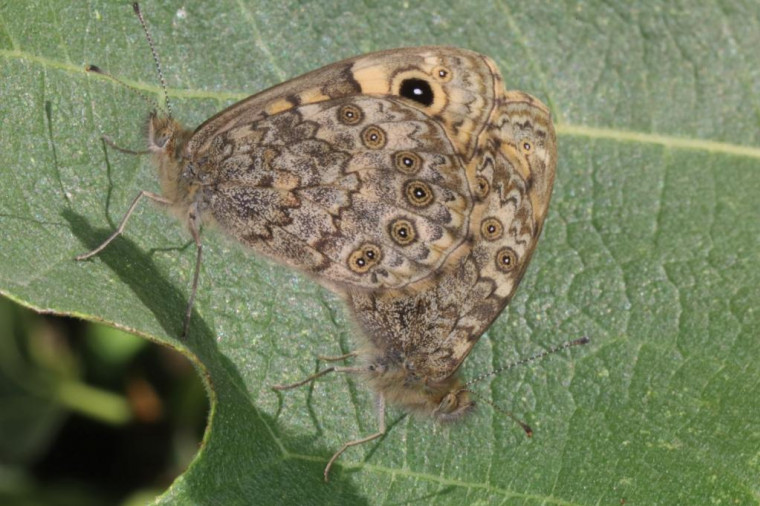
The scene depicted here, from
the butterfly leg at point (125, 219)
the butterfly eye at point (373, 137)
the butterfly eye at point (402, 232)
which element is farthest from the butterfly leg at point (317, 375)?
the butterfly eye at point (373, 137)

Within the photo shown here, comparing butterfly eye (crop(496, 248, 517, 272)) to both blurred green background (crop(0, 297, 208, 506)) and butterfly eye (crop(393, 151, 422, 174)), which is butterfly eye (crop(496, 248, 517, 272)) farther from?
blurred green background (crop(0, 297, 208, 506))

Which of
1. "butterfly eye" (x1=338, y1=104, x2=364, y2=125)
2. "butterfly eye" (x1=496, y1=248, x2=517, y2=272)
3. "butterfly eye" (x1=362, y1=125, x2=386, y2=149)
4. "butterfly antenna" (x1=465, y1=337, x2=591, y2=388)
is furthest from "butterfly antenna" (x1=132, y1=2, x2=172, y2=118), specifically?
"butterfly antenna" (x1=465, y1=337, x2=591, y2=388)

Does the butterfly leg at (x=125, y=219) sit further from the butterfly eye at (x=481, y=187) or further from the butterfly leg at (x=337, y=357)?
the butterfly eye at (x=481, y=187)

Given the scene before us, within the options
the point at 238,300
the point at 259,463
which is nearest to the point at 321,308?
the point at 238,300

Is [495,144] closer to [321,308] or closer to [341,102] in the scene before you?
[341,102]

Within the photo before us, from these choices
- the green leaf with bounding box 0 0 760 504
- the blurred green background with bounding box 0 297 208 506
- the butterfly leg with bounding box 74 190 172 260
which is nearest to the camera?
the butterfly leg with bounding box 74 190 172 260

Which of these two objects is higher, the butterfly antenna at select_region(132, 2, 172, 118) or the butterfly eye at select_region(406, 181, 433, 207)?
the butterfly antenna at select_region(132, 2, 172, 118)
